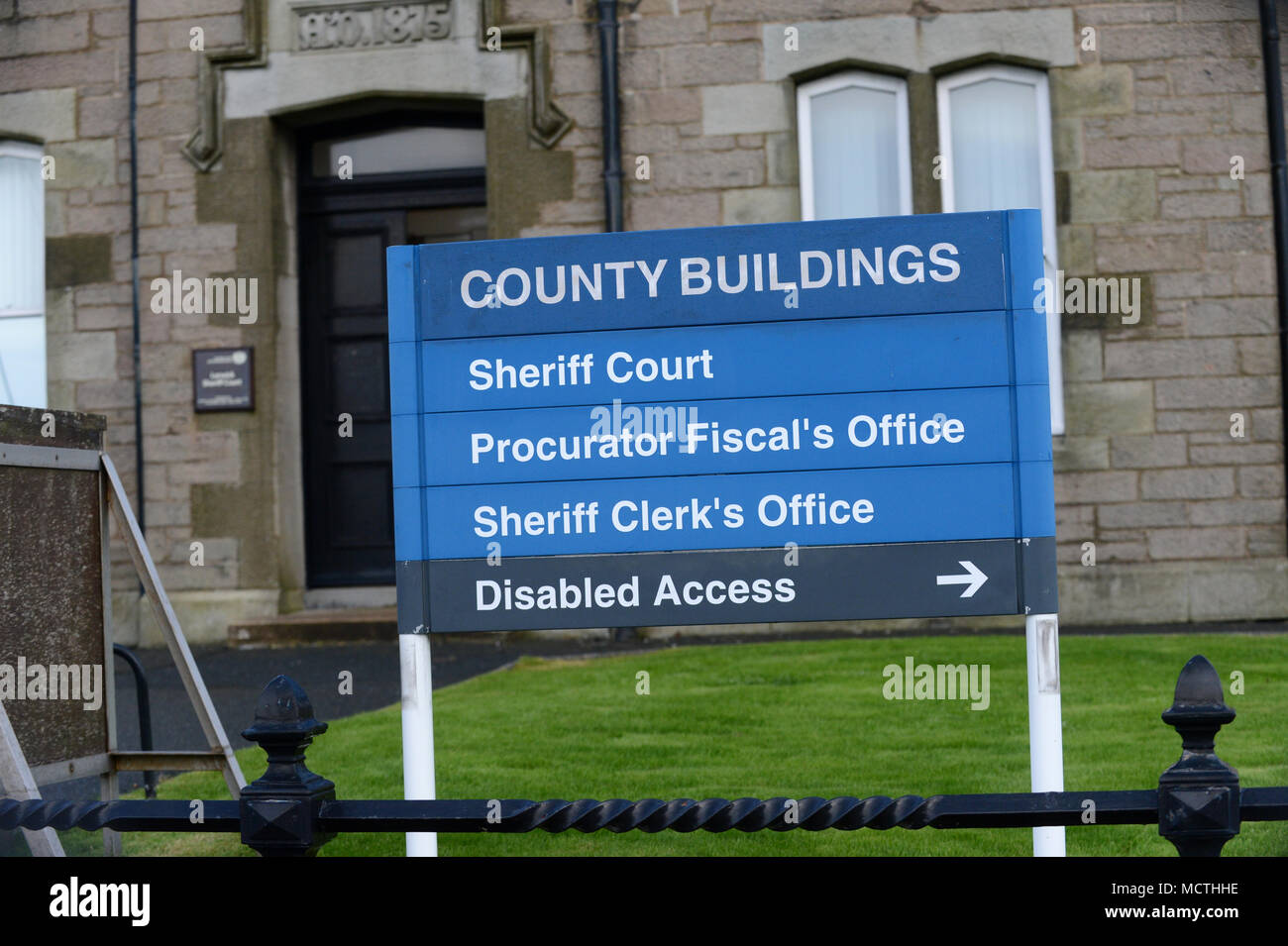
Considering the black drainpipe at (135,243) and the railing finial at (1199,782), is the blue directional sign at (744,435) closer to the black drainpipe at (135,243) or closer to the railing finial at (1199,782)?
the railing finial at (1199,782)

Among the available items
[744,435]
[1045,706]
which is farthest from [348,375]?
[1045,706]

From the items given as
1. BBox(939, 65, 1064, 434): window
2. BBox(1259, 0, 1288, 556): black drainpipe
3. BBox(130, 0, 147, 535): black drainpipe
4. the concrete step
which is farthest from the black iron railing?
BBox(130, 0, 147, 535): black drainpipe

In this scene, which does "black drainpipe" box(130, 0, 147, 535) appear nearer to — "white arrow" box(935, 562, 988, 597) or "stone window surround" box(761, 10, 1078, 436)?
"stone window surround" box(761, 10, 1078, 436)

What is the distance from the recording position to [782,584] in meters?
4.05

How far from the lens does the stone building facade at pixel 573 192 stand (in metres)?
11.0

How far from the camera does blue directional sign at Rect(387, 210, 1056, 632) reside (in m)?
4.04

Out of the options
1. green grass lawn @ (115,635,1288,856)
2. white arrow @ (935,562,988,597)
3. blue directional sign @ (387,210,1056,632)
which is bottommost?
green grass lawn @ (115,635,1288,856)

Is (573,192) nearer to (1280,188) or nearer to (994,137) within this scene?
(994,137)

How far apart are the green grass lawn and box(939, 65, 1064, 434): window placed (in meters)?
4.23

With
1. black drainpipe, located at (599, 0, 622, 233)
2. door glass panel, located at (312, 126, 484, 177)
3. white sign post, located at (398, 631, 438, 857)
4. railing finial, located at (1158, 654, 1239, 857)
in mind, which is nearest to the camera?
railing finial, located at (1158, 654, 1239, 857)

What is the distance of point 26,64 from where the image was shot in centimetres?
1223

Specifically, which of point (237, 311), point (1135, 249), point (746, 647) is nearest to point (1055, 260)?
point (1135, 249)

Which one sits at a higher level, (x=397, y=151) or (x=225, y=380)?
(x=397, y=151)

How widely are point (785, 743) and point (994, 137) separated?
6887mm
